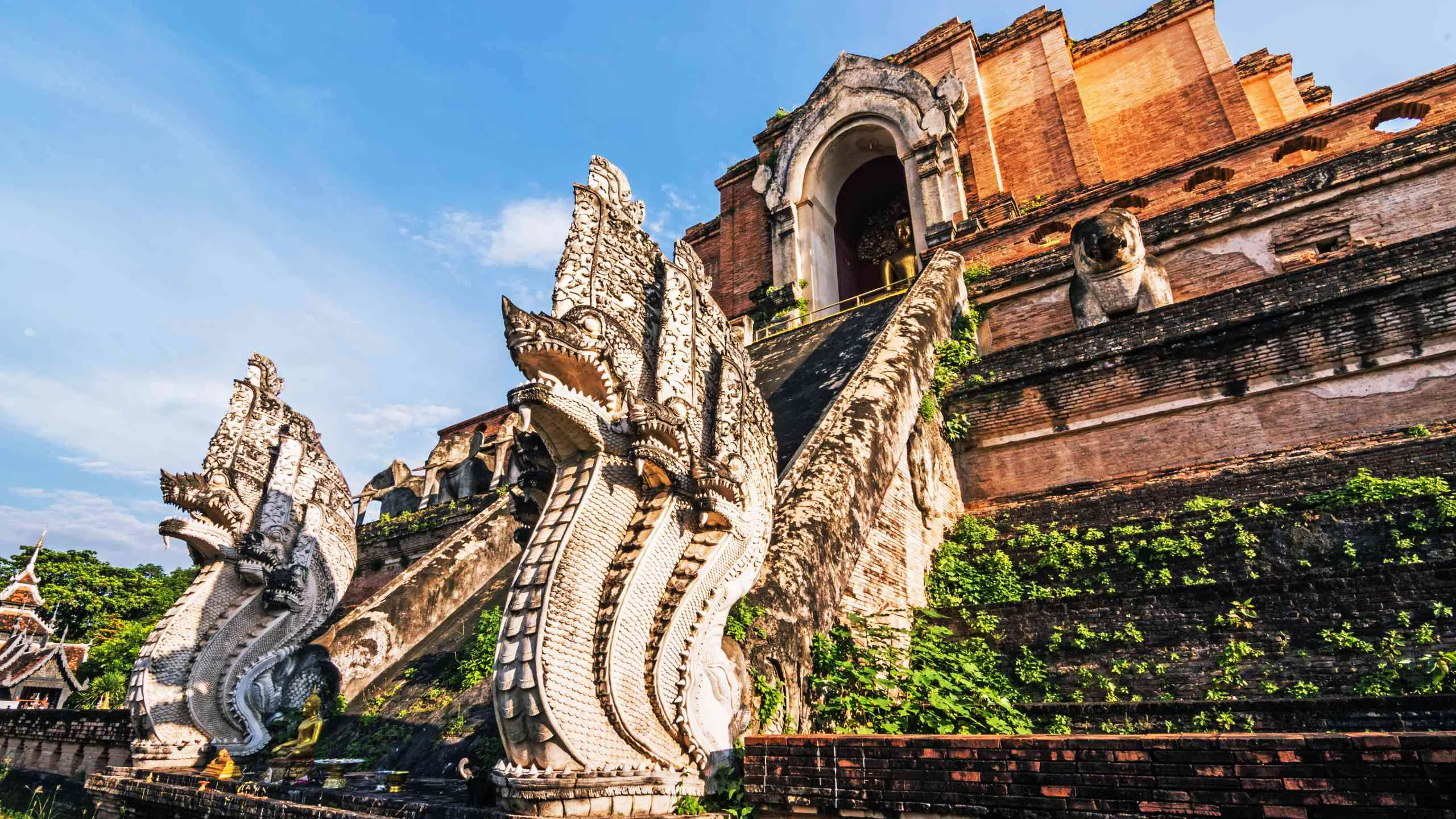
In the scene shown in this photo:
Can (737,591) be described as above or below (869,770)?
above

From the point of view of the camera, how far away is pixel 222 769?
5.09 metres

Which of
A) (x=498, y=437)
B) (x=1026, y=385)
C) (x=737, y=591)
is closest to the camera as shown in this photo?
(x=737, y=591)

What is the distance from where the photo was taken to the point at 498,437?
62.1ft

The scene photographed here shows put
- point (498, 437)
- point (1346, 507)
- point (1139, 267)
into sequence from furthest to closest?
point (498, 437) < point (1139, 267) < point (1346, 507)

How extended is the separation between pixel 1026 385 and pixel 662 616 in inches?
226

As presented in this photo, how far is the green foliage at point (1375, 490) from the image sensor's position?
510cm

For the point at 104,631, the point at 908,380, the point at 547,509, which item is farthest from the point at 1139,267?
the point at 104,631

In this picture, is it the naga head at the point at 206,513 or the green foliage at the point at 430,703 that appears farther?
the naga head at the point at 206,513

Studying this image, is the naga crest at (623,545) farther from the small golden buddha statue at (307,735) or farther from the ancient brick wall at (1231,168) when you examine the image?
the ancient brick wall at (1231,168)

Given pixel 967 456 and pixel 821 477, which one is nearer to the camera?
pixel 821 477

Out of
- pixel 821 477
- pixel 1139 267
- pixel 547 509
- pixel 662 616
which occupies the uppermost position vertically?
pixel 1139 267

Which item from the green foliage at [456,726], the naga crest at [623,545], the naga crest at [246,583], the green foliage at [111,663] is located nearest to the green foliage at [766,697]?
the naga crest at [623,545]

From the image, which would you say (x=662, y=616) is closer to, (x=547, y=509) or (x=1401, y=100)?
(x=547, y=509)

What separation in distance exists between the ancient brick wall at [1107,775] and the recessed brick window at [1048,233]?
413 inches
